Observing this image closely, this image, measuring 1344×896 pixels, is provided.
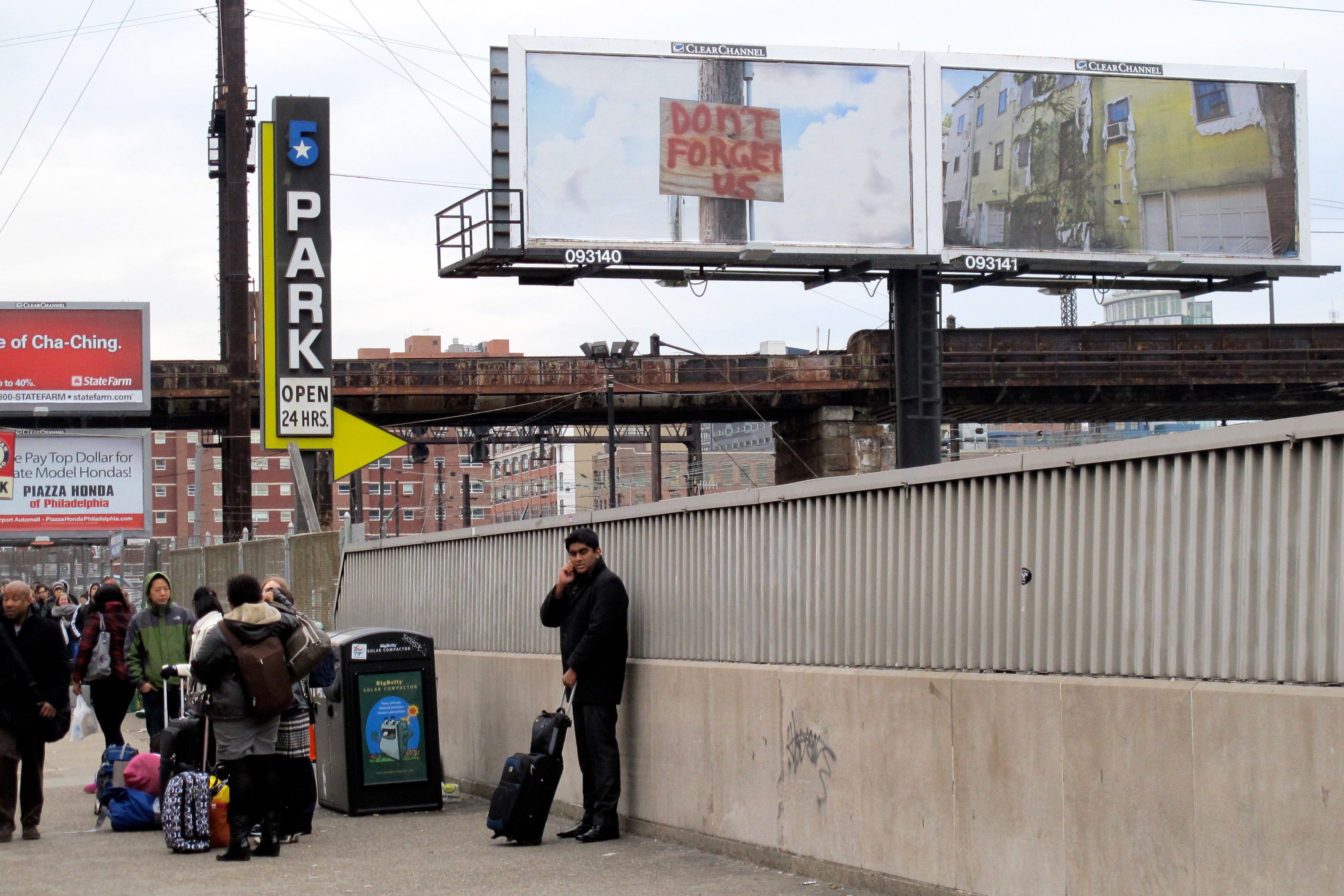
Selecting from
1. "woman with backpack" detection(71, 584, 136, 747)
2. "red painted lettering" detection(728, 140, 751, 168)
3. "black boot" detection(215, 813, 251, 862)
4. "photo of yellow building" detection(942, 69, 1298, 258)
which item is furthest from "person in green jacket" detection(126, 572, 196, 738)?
"photo of yellow building" detection(942, 69, 1298, 258)

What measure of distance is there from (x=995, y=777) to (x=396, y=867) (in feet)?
12.8

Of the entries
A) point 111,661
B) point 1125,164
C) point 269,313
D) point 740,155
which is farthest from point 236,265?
point 1125,164

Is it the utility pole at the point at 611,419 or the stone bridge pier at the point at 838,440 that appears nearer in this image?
the utility pole at the point at 611,419

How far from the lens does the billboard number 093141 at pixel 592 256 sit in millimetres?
24031

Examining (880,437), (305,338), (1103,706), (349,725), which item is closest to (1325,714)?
(1103,706)

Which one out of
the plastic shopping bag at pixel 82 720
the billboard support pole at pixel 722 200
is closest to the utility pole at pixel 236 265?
the billboard support pole at pixel 722 200

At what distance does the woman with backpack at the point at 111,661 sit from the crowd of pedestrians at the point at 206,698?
9cm

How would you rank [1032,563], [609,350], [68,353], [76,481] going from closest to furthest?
[1032,563], [609,350], [76,481], [68,353]

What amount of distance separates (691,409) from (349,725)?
3311 centimetres

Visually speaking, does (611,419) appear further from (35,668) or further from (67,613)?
(35,668)

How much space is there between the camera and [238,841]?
31.9ft

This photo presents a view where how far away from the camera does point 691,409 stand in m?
44.7

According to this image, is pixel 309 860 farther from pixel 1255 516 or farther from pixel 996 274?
pixel 996 274

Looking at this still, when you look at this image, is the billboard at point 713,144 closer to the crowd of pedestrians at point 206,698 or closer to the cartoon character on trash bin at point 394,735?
the crowd of pedestrians at point 206,698
